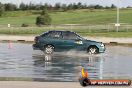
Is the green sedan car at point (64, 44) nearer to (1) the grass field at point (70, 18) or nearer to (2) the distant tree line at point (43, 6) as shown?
(1) the grass field at point (70, 18)

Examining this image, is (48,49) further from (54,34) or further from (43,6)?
(43,6)

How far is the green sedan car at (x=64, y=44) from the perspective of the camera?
104 feet

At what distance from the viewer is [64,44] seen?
105ft

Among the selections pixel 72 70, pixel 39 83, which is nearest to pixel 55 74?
pixel 72 70

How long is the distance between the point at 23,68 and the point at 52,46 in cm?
1048

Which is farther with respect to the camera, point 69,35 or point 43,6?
point 43,6

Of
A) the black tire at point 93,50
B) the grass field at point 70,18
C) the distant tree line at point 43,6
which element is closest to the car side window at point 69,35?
the black tire at point 93,50

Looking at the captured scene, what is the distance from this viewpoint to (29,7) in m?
180

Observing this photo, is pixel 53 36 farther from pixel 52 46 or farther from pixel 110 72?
pixel 110 72

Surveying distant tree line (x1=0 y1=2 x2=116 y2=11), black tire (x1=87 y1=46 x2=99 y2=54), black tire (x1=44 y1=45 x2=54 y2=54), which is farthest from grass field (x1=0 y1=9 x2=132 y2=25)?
black tire (x1=87 y1=46 x2=99 y2=54)

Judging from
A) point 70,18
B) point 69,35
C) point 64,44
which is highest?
point 69,35

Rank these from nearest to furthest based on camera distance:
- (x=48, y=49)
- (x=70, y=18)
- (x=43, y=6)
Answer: (x=48, y=49) → (x=70, y=18) → (x=43, y=6)

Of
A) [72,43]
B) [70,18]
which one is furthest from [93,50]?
[70,18]

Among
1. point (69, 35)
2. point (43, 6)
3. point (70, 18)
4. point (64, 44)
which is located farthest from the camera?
point (43, 6)
